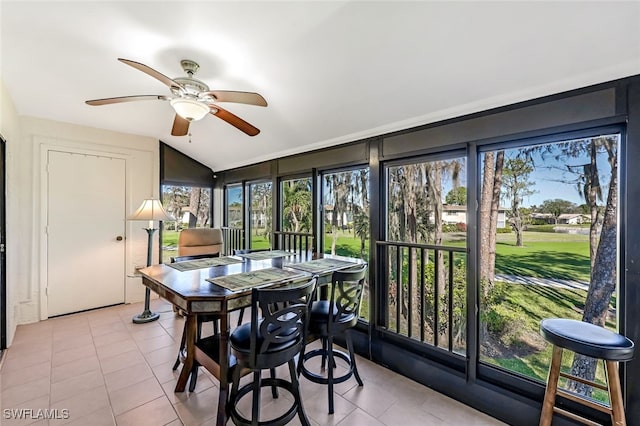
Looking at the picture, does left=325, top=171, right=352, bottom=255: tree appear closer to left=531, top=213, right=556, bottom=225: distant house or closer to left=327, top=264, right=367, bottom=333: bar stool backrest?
left=327, top=264, right=367, bottom=333: bar stool backrest

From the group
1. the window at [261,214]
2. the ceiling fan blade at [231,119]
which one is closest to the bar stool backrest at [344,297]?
the ceiling fan blade at [231,119]

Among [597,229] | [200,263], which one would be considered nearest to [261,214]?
A: [200,263]

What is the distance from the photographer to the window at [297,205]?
361cm

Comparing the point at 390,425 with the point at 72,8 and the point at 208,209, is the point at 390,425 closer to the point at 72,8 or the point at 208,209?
the point at 72,8

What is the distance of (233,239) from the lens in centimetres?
498

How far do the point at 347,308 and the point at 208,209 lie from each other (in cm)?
397

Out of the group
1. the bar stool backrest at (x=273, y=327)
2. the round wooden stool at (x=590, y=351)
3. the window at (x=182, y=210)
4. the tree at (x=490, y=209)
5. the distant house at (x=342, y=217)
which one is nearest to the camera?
the round wooden stool at (x=590, y=351)

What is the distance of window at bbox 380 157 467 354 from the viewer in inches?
93.3

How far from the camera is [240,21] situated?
1724 millimetres

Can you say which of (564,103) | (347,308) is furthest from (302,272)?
(564,103)

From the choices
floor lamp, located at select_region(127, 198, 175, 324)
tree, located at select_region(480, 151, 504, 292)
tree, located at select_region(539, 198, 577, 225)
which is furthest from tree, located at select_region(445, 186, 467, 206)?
floor lamp, located at select_region(127, 198, 175, 324)

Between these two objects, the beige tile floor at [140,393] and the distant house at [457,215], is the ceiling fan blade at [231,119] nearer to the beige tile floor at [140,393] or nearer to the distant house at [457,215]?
the distant house at [457,215]

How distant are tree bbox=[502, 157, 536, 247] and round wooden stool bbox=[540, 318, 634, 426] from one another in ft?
2.28

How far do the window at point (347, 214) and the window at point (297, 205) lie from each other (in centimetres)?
23
